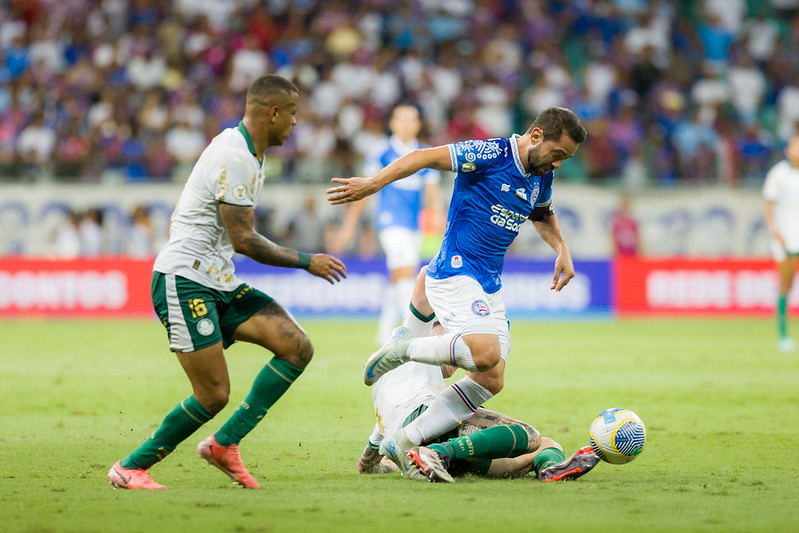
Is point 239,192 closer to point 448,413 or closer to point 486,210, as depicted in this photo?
A: point 486,210

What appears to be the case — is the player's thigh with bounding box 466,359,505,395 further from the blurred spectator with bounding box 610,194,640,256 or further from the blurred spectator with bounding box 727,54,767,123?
the blurred spectator with bounding box 727,54,767,123

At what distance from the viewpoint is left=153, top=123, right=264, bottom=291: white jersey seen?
5637 millimetres

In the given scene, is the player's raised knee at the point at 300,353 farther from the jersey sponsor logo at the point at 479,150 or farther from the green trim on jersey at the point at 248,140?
the jersey sponsor logo at the point at 479,150

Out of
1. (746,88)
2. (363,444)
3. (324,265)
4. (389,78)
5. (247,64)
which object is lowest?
(363,444)

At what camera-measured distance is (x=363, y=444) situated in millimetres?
7652

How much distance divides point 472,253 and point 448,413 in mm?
1009

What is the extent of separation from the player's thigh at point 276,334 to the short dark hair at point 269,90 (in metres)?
1.16

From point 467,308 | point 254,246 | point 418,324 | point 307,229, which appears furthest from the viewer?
point 307,229

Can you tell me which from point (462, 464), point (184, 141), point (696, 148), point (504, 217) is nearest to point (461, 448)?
point (462, 464)

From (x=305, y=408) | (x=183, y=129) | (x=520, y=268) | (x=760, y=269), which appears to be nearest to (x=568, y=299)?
(x=520, y=268)

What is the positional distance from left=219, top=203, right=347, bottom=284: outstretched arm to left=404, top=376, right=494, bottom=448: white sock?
110cm

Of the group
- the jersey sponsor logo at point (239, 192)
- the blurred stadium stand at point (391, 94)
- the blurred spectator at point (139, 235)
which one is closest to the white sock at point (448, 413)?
the jersey sponsor logo at point (239, 192)

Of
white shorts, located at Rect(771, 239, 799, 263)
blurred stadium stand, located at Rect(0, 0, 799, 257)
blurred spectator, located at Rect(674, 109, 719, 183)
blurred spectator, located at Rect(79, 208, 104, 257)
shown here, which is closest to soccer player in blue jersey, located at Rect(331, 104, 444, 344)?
white shorts, located at Rect(771, 239, 799, 263)

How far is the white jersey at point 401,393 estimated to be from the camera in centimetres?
652
